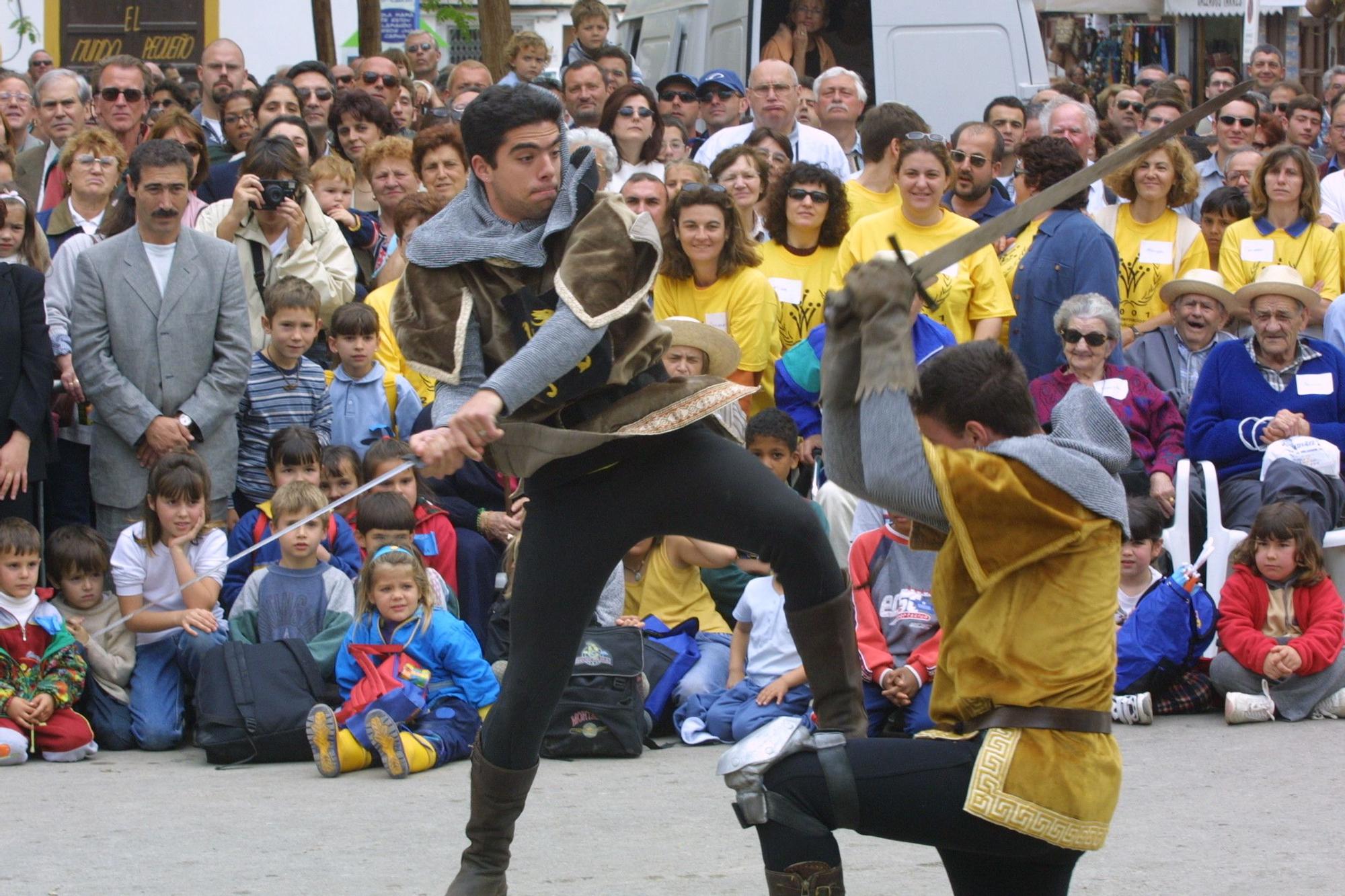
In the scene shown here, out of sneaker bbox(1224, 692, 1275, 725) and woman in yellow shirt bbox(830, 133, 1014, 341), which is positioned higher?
woman in yellow shirt bbox(830, 133, 1014, 341)

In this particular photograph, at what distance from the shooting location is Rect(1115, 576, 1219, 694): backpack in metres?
6.31

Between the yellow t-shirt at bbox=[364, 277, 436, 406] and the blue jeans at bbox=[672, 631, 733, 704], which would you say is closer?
the blue jeans at bbox=[672, 631, 733, 704]

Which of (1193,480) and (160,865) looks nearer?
(160,865)

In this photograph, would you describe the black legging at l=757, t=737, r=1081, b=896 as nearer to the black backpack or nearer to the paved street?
the paved street

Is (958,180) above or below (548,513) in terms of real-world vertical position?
above

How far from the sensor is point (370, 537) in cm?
652

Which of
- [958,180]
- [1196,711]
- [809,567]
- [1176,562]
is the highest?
[958,180]

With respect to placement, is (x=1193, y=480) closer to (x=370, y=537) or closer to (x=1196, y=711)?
(x=1196, y=711)

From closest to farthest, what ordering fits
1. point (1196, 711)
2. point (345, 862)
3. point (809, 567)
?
point (809, 567)
point (345, 862)
point (1196, 711)

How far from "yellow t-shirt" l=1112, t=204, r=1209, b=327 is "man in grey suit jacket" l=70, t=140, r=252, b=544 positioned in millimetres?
4148

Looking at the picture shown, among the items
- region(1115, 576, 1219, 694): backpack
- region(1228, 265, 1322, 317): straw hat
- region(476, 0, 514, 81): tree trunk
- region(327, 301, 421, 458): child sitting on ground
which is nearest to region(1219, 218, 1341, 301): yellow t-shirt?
region(1228, 265, 1322, 317): straw hat

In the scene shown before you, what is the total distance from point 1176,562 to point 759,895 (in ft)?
11.1

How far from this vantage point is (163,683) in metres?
6.24

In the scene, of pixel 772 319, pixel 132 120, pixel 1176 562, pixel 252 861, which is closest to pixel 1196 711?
pixel 1176 562
